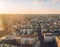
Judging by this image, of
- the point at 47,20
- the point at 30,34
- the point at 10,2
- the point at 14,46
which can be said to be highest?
the point at 10,2

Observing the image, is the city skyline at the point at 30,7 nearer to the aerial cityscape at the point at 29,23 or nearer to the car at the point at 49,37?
the aerial cityscape at the point at 29,23

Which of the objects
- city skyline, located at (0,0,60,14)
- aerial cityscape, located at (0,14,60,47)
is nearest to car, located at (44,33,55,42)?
aerial cityscape, located at (0,14,60,47)

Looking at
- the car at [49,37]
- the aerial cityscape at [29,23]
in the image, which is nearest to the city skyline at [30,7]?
the aerial cityscape at [29,23]

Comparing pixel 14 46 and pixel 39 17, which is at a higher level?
pixel 39 17

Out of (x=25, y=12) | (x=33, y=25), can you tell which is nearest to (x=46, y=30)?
(x=33, y=25)

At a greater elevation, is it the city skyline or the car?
the city skyline

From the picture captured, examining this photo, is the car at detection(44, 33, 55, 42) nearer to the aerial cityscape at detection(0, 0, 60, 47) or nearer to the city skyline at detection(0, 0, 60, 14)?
the aerial cityscape at detection(0, 0, 60, 47)

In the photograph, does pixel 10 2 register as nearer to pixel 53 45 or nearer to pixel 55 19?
pixel 55 19

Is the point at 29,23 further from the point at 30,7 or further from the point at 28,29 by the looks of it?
the point at 30,7

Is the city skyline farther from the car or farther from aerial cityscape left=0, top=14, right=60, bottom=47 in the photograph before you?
the car

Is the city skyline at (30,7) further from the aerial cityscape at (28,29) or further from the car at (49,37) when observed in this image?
the car at (49,37)

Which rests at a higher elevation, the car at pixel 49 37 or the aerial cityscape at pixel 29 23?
the aerial cityscape at pixel 29 23
